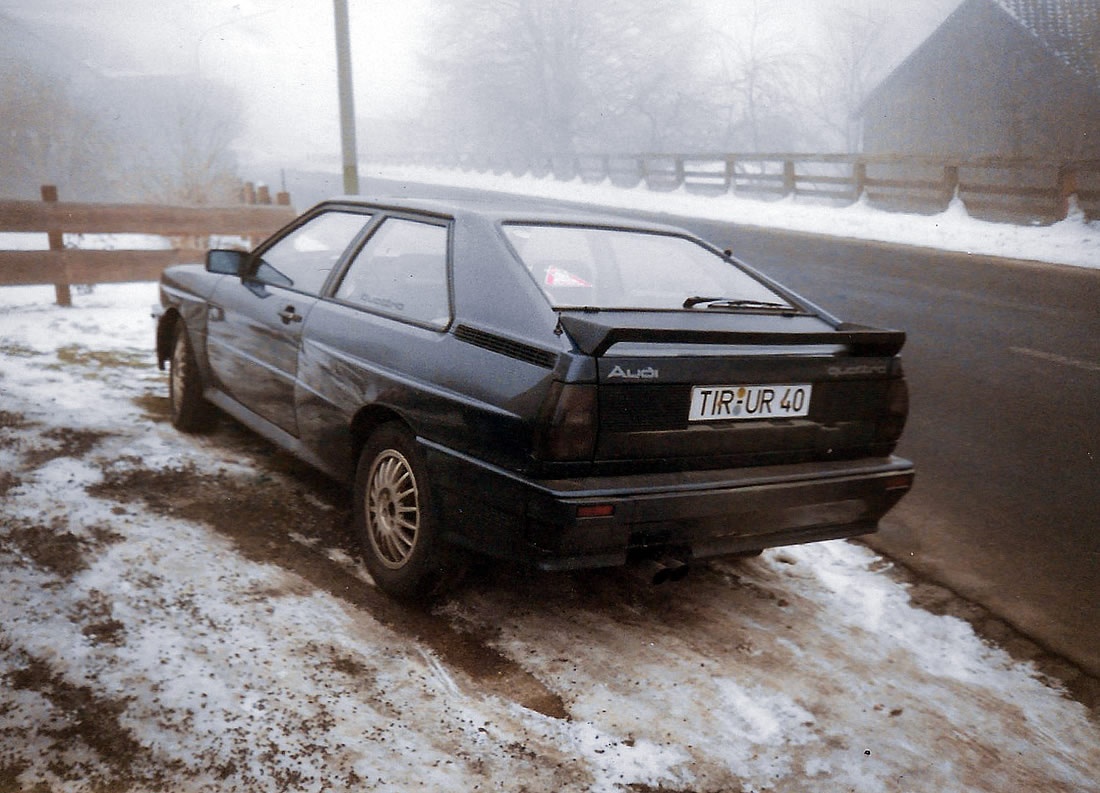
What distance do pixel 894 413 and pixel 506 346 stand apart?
1.58 m

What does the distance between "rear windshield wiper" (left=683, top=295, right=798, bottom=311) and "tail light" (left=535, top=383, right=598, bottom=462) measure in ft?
2.62

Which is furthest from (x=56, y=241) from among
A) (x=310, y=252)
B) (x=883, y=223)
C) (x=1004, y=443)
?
(x=883, y=223)

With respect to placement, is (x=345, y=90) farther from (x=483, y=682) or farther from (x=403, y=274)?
(x=483, y=682)

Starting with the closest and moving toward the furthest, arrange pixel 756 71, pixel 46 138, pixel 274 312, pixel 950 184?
pixel 274 312
pixel 950 184
pixel 46 138
pixel 756 71

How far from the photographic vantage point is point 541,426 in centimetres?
264

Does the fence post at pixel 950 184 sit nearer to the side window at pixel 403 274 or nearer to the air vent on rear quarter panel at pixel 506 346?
the side window at pixel 403 274

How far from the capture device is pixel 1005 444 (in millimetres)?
5320

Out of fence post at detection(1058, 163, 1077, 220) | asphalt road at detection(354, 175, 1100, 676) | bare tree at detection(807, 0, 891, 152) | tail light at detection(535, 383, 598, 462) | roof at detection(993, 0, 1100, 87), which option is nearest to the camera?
tail light at detection(535, 383, 598, 462)

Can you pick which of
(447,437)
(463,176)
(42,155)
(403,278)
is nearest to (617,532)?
(447,437)

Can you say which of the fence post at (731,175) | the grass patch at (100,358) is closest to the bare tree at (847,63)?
the fence post at (731,175)

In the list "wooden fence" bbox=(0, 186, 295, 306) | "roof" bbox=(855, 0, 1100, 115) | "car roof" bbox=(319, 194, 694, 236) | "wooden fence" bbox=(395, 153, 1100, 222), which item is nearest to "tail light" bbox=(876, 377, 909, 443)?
"car roof" bbox=(319, 194, 694, 236)

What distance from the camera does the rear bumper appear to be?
2.67m

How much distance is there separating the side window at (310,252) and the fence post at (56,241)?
5420 mm

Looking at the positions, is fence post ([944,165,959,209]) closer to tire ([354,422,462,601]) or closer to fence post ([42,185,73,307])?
fence post ([42,185,73,307])
